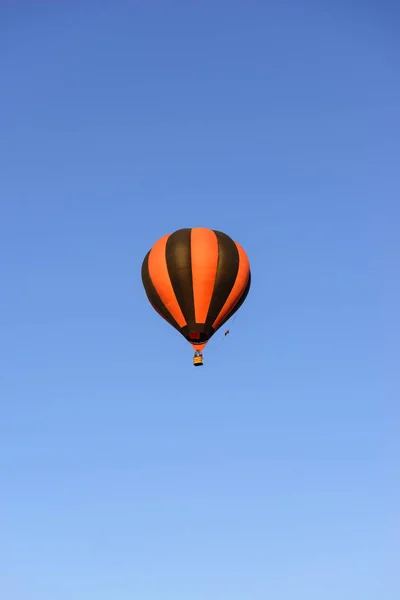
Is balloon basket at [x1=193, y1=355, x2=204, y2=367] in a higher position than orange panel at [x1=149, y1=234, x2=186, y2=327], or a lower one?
lower

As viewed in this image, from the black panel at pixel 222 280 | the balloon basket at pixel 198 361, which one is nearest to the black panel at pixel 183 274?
the black panel at pixel 222 280

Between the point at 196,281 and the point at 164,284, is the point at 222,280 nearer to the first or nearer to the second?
the point at 196,281

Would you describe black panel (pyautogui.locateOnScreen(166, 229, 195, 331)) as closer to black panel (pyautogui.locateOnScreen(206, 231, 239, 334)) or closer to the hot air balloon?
the hot air balloon

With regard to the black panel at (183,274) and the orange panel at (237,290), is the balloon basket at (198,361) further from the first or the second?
the orange panel at (237,290)

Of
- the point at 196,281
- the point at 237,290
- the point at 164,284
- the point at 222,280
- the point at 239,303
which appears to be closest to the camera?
the point at 196,281

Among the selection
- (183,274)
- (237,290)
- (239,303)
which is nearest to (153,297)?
(183,274)

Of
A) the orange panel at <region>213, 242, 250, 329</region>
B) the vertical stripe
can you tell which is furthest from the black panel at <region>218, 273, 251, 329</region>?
the vertical stripe

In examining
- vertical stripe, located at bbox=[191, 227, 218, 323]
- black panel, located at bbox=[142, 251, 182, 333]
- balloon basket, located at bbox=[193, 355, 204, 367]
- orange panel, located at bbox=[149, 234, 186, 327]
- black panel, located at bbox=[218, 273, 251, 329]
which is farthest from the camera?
black panel, located at bbox=[218, 273, 251, 329]
